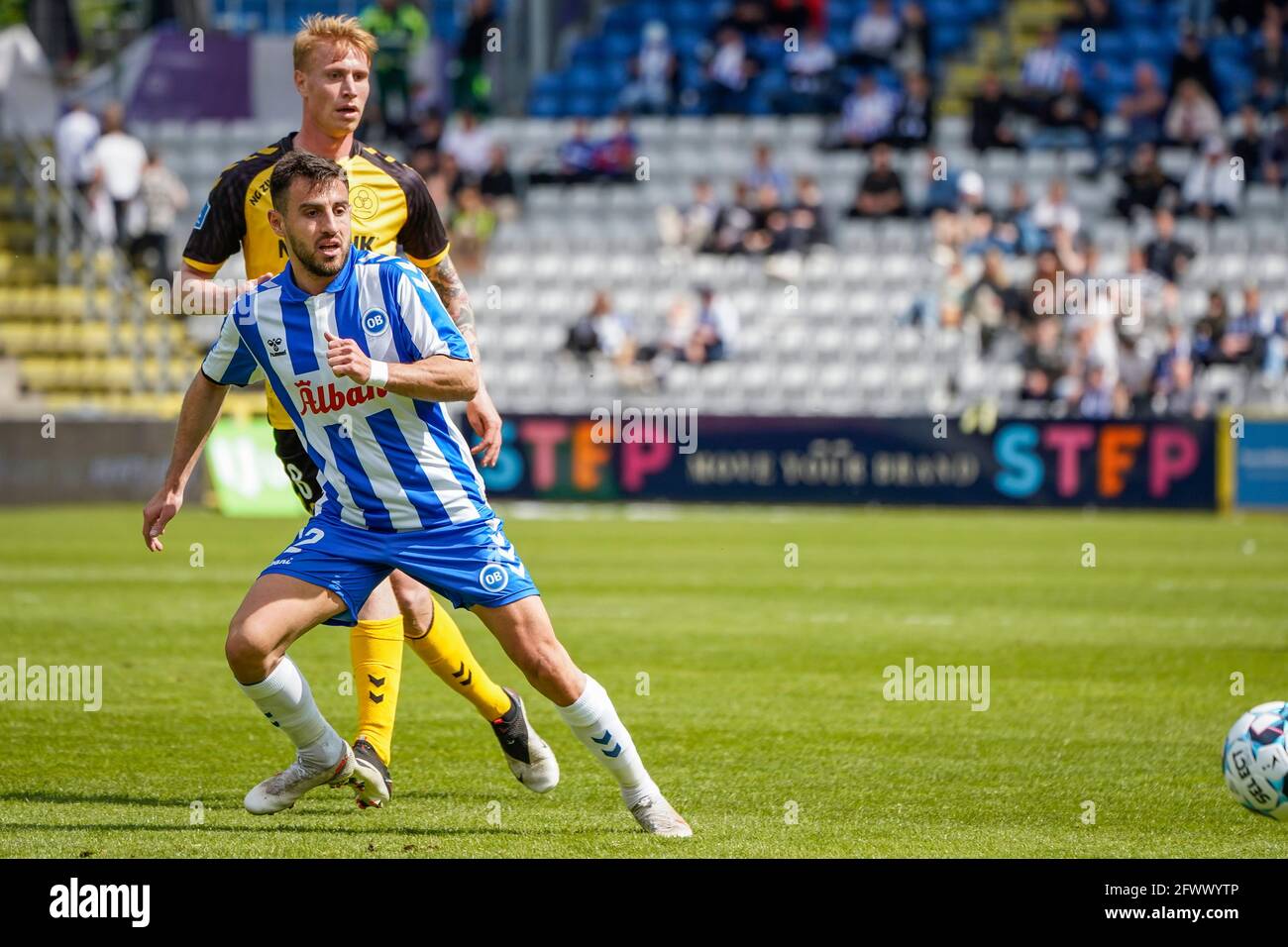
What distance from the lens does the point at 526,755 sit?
690 centimetres

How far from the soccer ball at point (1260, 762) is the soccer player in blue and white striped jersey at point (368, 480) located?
69.3 inches

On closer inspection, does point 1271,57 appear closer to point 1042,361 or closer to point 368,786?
point 1042,361

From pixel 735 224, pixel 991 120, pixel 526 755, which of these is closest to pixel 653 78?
pixel 735 224

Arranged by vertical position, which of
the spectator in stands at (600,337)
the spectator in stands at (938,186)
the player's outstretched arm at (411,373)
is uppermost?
the spectator in stands at (938,186)

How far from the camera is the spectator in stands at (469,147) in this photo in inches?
1061

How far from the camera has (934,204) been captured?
25875mm

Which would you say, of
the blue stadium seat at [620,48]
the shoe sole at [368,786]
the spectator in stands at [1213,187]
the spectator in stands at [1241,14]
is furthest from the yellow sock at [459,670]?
the spectator in stands at [1241,14]

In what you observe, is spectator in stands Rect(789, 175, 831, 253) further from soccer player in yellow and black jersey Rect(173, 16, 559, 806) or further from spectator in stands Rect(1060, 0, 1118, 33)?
soccer player in yellow and black jersey Rect(173, 16, 559, 806)

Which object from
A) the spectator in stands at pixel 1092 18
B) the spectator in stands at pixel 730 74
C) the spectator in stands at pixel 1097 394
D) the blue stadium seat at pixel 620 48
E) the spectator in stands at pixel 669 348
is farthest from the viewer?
the blue stadium seat at pixel 620 48

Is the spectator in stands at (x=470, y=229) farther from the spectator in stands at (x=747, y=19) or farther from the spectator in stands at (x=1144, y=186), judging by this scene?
the spectator in stands at (x=1144, y=186)

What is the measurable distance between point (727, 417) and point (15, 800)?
1557 cm

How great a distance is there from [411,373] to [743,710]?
349 centimetres
